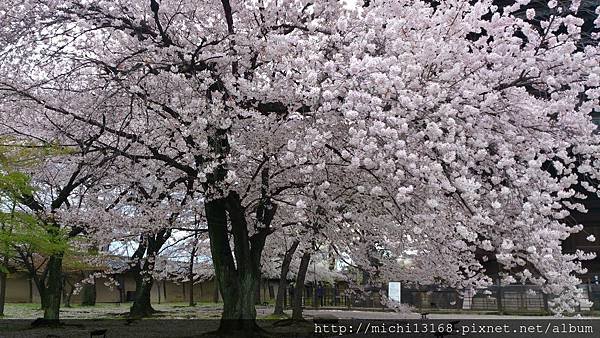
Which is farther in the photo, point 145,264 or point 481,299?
point 481,299

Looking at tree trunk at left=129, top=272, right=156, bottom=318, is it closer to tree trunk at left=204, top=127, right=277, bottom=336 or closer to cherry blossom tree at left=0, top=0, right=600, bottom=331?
tree trunk at left=204, top=127, right=277, bottom=336

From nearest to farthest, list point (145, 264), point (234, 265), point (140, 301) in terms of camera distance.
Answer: point (234, 265) → point (145, 264) → point (140, 301)

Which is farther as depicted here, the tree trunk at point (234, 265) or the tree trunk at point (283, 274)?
the tree trunk at point (283, 274)

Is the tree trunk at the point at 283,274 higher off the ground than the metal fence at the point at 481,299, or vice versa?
the tree trunk at the point at 283,274

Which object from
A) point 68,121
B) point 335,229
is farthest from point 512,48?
point 68,121

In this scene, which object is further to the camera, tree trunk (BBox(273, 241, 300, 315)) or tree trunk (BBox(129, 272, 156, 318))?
tree trunk (BBox(129, 272, 156, 318))

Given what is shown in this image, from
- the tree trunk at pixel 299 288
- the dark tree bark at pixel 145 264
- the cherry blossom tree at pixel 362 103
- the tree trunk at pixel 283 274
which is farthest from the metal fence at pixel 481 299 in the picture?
the cherry blossom tree at pixel 362 103

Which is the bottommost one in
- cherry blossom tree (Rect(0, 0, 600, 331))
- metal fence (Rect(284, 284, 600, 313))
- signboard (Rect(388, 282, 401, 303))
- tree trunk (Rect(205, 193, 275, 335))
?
metal fence (Rect(284, 284, 600, 313))

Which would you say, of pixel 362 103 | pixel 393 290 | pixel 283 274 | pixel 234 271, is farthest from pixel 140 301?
pixel 362 103

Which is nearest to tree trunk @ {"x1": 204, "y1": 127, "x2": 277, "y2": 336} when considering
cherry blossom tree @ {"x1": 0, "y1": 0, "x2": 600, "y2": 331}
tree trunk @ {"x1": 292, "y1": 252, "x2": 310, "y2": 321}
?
cherry blossom tree @ {"x1": 0, "y1": 0, "x2": 600, "y2": 331}

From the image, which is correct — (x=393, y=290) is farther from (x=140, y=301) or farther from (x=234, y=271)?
(x=140, y=301)

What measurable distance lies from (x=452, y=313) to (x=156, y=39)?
20115 millimetres

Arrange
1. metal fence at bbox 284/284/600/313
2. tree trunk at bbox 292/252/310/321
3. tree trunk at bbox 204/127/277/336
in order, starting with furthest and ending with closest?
metal fence at bbox 284/284/600/313
tree trunk at bbox 292/252/310/321
tree trunk at bbox 204/127/277/336

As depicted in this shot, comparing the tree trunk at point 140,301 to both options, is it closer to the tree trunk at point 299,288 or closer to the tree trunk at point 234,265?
the tree trunk at point 299,288
